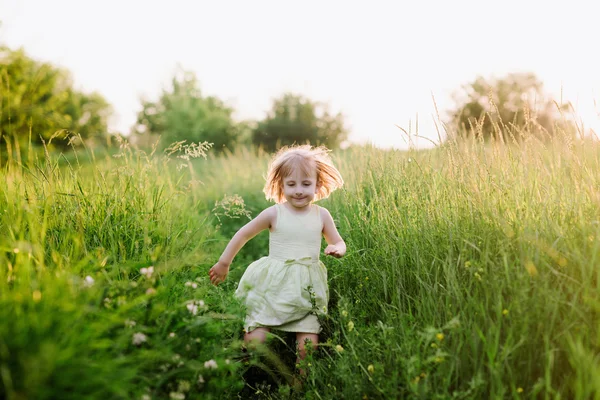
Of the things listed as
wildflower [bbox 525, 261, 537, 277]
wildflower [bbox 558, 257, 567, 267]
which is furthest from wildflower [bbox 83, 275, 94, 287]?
wildflower [bbox 558, 257, 567, 267]

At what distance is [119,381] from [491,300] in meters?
1.68

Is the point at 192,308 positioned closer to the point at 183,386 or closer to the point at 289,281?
the point at 183,386

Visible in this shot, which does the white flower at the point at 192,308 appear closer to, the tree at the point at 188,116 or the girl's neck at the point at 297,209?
the girl's neck at the point at 297,209

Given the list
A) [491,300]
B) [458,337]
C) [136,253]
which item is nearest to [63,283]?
[136,253]

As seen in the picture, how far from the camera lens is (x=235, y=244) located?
3.19 m

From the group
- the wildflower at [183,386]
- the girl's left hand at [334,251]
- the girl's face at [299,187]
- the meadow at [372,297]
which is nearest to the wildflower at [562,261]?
the meadow at [372,297]

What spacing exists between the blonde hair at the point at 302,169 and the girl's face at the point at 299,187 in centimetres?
3

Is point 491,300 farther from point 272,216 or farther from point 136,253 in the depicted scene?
point 136,253

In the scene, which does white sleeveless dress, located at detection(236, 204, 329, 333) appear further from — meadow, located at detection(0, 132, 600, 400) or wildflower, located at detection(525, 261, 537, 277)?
wildflower, located at detection(525, 261, 537, 277)

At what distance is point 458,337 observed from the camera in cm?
224

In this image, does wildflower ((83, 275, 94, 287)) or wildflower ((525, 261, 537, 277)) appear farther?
wildflower ((525, 261, 537, 277))

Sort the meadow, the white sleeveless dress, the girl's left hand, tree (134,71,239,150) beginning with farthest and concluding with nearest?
tree (134,71,239,150), the white sleeveless dress, the girl's left hand, the meadow

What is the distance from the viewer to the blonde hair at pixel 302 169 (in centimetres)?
330

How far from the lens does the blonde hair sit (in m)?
3.30
